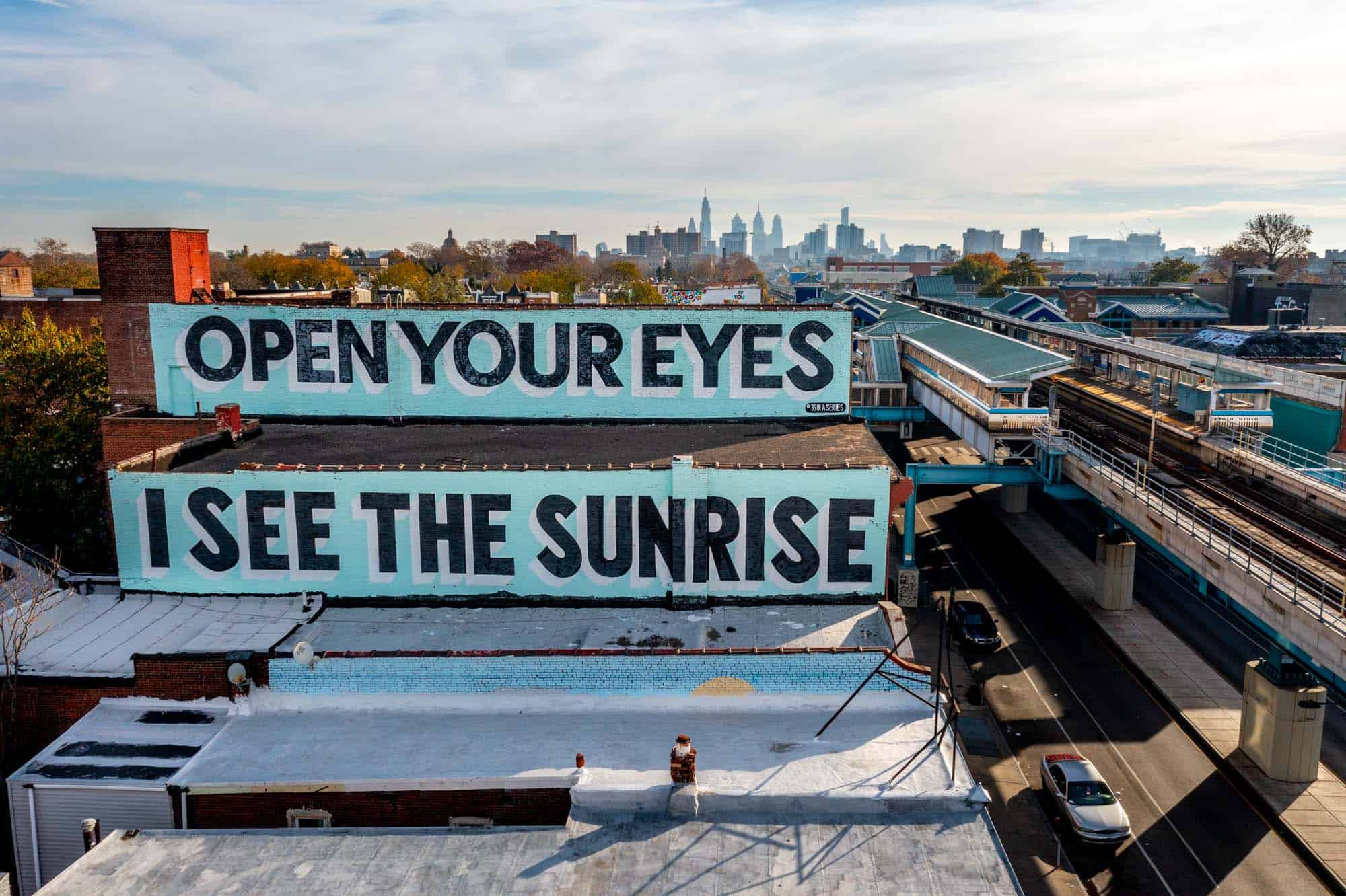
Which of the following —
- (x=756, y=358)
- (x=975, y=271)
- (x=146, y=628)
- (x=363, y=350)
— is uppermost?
(x=975, y=271)

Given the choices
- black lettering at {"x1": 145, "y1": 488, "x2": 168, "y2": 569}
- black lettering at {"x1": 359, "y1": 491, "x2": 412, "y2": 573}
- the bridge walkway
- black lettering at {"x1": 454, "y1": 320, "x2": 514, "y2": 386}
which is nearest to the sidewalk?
the bridge walkway

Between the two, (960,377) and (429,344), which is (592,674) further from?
(960,377)

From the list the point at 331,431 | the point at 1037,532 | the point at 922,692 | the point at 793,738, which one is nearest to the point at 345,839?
the point at 793,738

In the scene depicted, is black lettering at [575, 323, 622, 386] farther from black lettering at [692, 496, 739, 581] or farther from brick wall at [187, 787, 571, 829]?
brick wall at [187, 787, 571, 829]

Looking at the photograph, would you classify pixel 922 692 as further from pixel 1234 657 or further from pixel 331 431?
pixel 331 431

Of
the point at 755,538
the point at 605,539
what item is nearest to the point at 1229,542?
the point at 755,538

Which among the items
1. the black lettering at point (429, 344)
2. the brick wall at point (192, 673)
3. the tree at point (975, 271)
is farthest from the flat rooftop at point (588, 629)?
the tree at point (975, 271)
